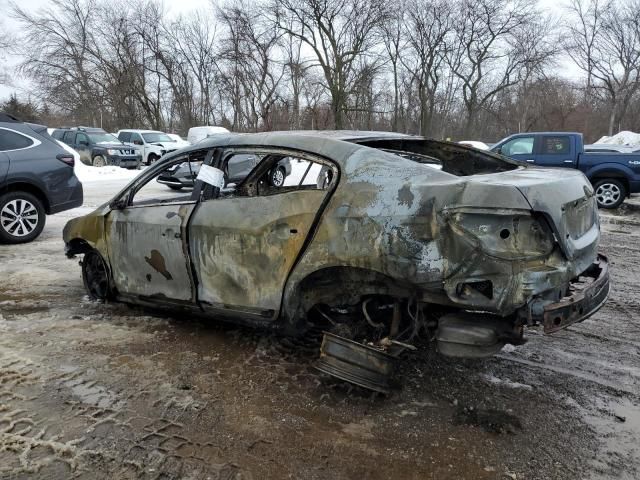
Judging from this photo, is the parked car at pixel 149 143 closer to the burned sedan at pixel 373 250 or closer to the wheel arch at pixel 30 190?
the wheel arch at pixel 30 190

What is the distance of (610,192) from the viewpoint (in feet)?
36.3

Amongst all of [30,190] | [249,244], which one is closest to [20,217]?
[30,190]

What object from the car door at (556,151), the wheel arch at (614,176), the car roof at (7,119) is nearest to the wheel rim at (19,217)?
the car roof at (7,119)

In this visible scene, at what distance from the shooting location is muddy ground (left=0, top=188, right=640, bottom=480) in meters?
2.46

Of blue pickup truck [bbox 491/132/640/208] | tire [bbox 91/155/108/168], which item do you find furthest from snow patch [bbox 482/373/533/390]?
tire [bbox 91/155/108/168]

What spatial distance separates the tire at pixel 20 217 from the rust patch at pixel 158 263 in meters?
4.31

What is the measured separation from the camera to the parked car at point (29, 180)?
272 inches

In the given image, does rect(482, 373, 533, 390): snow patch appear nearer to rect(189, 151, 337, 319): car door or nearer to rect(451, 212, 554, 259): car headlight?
rect(451, 212, 554, 259): car headlight

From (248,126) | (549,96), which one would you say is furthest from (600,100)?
(248,126)

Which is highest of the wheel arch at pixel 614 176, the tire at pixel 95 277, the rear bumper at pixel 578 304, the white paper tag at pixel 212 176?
the white paper tag at pixel 212 176

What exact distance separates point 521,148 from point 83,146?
1917 centimetres

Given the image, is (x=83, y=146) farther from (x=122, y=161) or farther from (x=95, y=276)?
(x=95, y=276)

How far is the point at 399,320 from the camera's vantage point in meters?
3.07

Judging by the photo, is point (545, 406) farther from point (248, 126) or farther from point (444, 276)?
point (248, 126)
